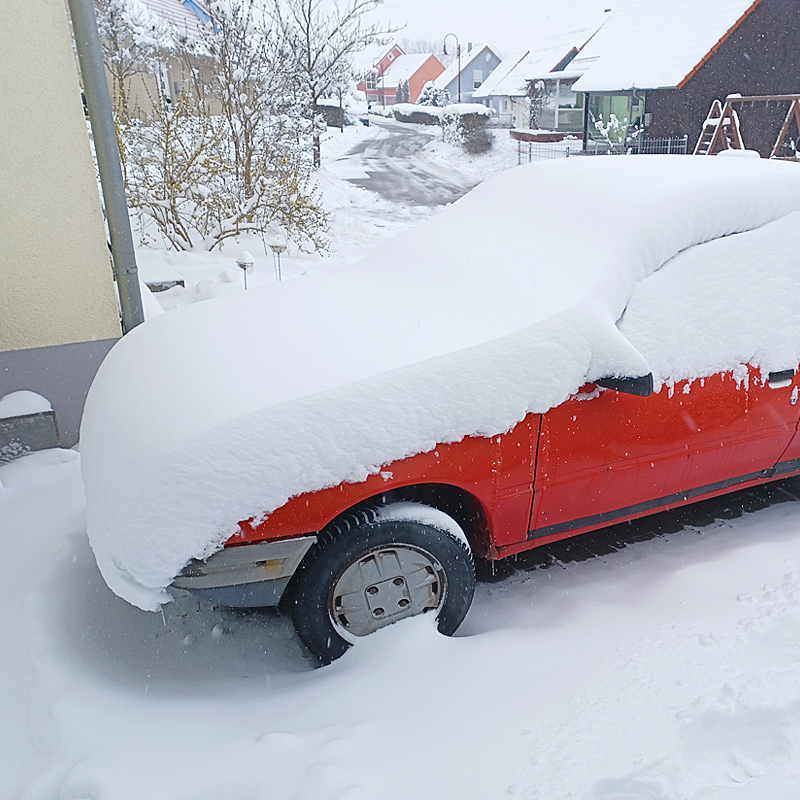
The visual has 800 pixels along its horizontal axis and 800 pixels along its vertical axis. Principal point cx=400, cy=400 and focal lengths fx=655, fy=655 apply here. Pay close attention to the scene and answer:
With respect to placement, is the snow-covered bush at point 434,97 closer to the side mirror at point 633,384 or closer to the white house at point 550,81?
the white house at point 550,81

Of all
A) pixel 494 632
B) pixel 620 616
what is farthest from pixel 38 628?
pixel 620 616

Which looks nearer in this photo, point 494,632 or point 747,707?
point 747,707

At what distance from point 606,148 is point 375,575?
23268mm

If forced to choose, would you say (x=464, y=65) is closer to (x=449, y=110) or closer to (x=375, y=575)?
(x=449, y=110)

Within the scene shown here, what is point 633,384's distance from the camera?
238 centimetres

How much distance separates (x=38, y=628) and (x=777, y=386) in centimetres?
318

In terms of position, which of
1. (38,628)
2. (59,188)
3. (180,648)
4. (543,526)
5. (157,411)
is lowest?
(180,648)

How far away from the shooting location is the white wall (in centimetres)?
369

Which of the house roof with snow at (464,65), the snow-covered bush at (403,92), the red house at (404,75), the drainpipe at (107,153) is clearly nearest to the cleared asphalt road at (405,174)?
the drainpipe at (107,153)

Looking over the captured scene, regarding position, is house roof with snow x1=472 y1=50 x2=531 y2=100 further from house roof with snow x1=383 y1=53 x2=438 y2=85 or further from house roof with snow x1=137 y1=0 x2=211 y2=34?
house roof with snow x1=383 y1=53 x2=438 y2=85

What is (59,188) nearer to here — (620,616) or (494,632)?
(494,632)

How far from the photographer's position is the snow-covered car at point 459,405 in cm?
213

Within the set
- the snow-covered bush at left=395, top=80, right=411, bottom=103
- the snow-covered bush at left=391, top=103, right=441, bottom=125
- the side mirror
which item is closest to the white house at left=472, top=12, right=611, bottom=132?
the snow-covered bush at left=391, top=103, right=441, bottom=125

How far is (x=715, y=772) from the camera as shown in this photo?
1.74m
